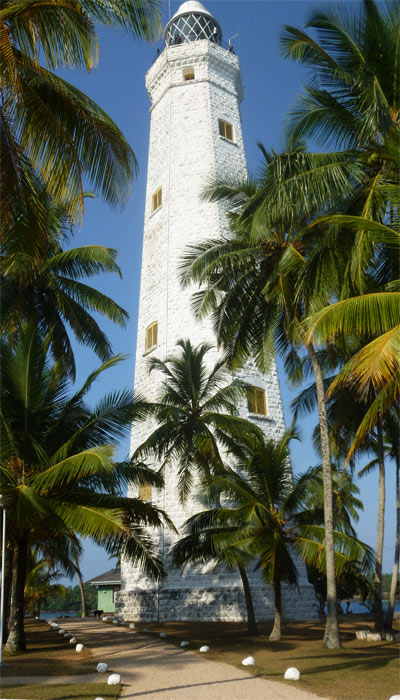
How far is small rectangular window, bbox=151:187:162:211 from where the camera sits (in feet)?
84.8

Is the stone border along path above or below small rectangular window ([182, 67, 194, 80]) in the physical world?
below

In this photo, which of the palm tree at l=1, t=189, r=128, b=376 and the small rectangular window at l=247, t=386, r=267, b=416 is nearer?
the palm tree at l=1, t=189, r=128, b=376

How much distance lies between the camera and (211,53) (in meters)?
26.4

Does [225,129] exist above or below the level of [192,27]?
below

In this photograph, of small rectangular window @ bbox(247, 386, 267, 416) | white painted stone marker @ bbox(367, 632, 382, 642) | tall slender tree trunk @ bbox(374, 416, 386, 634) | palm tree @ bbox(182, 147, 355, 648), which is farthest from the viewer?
small rectangular window @ bbox(247, 386, 267, 416)

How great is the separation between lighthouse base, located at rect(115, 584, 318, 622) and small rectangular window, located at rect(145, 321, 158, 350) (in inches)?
353

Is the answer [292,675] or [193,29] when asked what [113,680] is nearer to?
[292,675]

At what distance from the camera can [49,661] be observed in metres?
11.6

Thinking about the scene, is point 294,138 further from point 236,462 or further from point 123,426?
point 236,462

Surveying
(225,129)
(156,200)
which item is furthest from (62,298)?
(225,129)

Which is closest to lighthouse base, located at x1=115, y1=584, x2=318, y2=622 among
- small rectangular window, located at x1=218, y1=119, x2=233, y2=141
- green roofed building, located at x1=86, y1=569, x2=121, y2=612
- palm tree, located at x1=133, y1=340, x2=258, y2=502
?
palm tree, located at x1=133, y1=340, x2=258, y2=502

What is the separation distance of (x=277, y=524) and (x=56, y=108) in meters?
10.5

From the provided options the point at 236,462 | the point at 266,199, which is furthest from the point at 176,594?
the point at 266,199

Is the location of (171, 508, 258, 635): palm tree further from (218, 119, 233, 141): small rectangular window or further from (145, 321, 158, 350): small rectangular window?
(218, 119, 233, 141): small rectangular window
